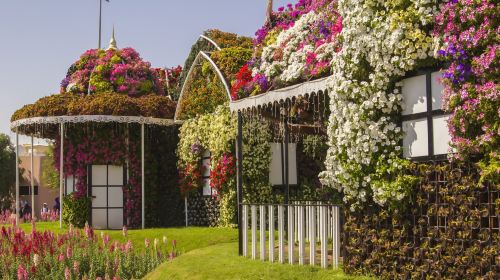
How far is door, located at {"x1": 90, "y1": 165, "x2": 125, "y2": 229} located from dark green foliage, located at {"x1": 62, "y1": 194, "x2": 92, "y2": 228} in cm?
52

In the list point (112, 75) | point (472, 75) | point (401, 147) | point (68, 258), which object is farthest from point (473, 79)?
point (112, 75)

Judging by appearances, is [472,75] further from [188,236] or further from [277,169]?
[277,169]

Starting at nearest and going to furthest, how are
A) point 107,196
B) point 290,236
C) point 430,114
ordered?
1. point 430,114
2. point 290,236
3. point 107,196

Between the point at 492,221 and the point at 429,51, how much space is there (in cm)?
215

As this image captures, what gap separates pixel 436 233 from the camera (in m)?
8.70

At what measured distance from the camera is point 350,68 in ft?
32.3

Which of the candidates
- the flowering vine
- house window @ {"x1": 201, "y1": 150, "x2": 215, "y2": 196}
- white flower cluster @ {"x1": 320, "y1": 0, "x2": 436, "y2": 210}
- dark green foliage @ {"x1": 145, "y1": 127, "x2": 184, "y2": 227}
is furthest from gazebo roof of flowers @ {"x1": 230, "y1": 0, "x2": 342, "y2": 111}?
dark green foliage @ {"x1": 145, "y1": 127, "x2": 184, "y2": 227}

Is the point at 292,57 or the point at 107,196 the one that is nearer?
the point at 292,57

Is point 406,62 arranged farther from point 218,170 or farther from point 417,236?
point 218,170

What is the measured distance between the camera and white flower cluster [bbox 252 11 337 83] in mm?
11438

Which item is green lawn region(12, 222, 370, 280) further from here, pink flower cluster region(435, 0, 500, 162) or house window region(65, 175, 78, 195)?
house window region(65, 175, 78, 195)

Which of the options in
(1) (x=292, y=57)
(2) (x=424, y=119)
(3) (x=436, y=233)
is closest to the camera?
(3) (x=436, y=233)

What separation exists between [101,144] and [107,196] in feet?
5.45

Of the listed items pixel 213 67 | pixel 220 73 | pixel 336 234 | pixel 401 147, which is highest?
pixel 213 67
